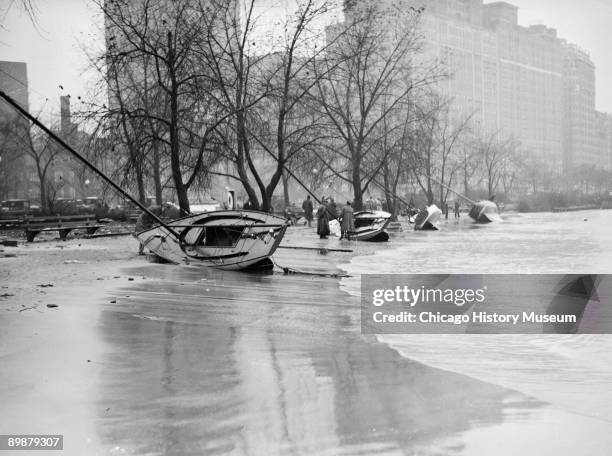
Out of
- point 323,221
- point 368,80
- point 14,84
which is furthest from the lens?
point 368,80

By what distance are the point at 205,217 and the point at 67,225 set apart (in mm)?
13047

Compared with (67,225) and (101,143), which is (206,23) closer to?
(101,143)

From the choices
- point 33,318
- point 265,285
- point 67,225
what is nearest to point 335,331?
point 33,318

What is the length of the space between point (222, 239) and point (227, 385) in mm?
12149

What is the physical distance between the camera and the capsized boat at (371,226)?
2995cm

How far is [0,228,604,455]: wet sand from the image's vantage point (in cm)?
539

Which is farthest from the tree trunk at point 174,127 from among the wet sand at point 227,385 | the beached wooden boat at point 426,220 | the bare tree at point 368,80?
the beached wooden boat at point 426,220

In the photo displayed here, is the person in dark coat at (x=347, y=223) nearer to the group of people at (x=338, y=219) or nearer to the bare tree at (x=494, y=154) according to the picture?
the group of people at (x=338, y=219)

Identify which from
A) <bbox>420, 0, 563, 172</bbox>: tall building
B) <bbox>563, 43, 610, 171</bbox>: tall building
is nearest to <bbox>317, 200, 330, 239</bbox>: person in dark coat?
<bbox>420, 0, 563, 172</bbox>: tall building

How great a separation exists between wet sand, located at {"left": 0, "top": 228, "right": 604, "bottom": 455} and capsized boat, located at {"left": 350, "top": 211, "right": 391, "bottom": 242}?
18.1 meters

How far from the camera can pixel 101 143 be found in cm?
2425

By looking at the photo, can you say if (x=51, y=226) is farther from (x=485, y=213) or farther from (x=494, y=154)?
(x=494, y=154)

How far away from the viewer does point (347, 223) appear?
31.1 m

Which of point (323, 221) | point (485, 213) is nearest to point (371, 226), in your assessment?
point (323, 221)
